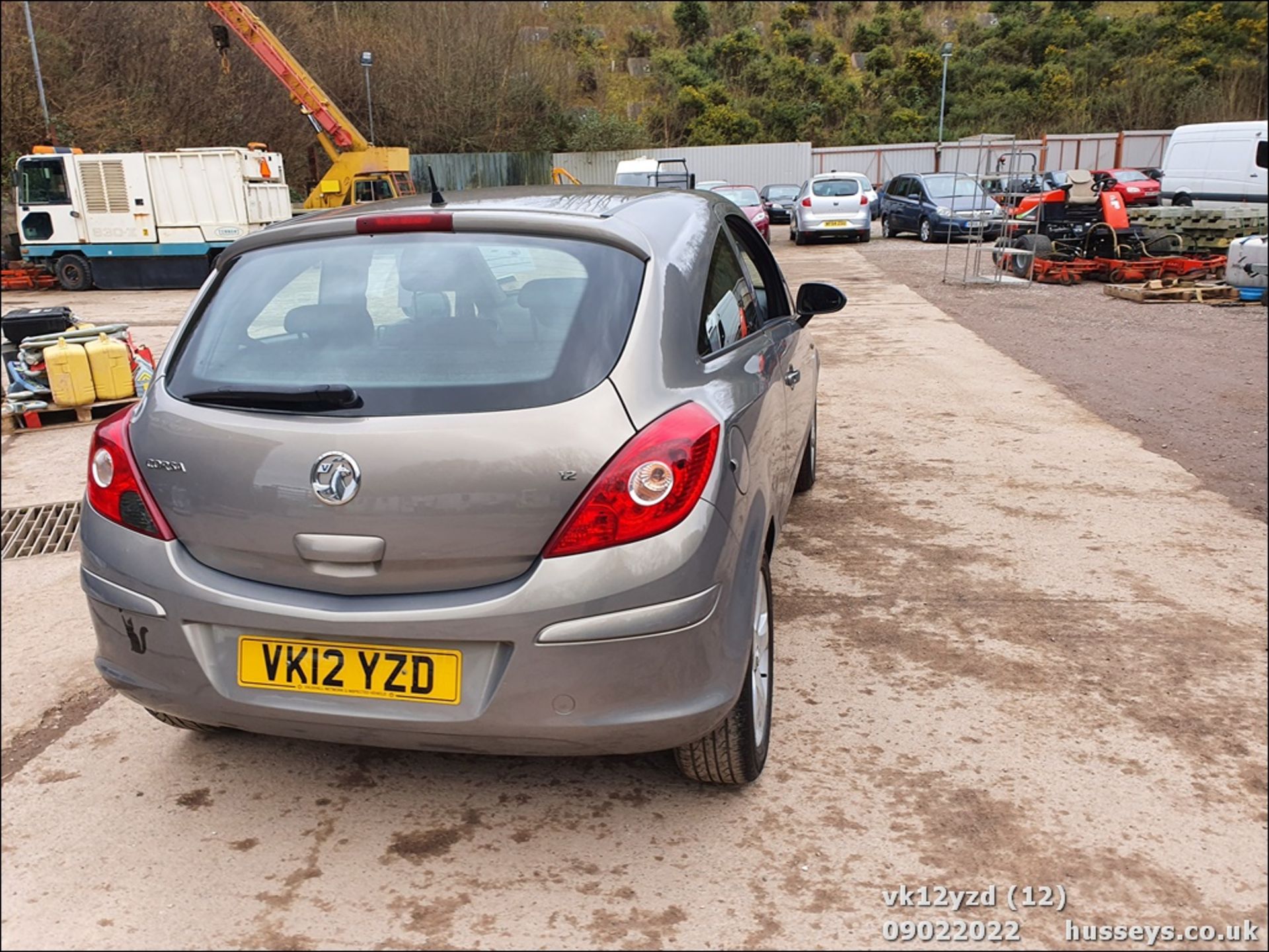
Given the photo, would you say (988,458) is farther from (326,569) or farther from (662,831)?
(326,569)

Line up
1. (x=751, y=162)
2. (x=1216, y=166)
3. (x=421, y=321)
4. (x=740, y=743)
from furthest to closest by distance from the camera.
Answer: (x=751, y=162) → (x=1216, y=166) → (x=740, y=743) → (x=421, y=321)

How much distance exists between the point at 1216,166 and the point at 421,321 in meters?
22.2

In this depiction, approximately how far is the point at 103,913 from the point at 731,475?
6.01 feet

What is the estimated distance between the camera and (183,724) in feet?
9.64

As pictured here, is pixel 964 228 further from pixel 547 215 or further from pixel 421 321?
pixel 421 321

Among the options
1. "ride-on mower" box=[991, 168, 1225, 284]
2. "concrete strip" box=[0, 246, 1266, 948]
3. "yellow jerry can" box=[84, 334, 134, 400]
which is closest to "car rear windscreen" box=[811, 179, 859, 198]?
"ride-on mower" box=[991, 168, 1225, 284]

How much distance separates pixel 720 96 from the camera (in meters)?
46.5

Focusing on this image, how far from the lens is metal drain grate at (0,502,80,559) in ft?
15.8

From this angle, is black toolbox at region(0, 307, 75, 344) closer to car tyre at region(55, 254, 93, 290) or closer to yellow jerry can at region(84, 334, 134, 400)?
yellow jerry can at region(84, 334, 134, 400)

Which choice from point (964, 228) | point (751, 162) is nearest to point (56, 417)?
point (964, 228)

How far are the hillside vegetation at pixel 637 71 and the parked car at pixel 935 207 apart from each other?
10413 mm

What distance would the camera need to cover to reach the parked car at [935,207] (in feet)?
73.2

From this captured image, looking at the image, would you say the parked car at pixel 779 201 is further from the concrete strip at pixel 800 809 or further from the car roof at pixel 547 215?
the car roof at pixel 547 215

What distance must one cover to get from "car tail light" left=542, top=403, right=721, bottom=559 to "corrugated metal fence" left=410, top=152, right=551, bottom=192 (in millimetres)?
32900
